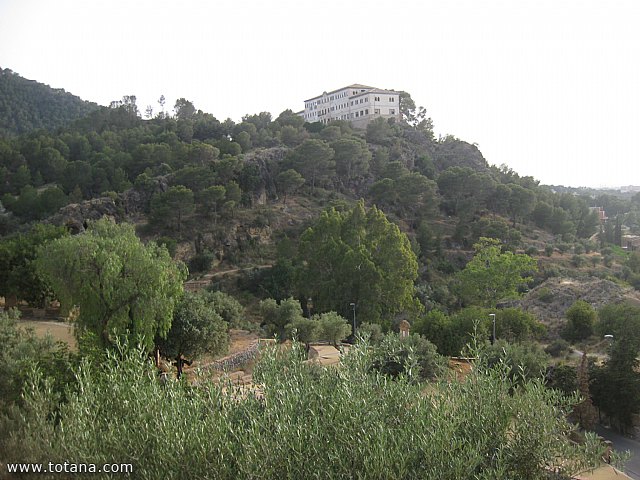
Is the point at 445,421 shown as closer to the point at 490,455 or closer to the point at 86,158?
the point at 490,455

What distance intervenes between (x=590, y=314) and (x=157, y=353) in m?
20.9

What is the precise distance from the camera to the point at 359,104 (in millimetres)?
78438

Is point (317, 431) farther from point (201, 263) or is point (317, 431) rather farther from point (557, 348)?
point (201, 263)

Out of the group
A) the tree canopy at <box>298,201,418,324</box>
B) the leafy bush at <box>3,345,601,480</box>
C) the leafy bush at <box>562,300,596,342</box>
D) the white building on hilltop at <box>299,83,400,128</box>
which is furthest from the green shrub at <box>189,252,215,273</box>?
the white building on hilltop at <box>299,83,400,128</box>

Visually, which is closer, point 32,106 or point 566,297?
point 566,297

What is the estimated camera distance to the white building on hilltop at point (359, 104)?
254 feet

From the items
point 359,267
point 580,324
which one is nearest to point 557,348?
point 580,324

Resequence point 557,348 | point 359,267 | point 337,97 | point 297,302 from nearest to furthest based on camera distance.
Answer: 1. point 557,348
2. point 297,302
3. point 359,267
4. point 337,97

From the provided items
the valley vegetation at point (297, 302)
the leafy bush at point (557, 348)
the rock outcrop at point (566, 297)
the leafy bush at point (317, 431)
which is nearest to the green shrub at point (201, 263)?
the valley vegetation at point (297, 302)

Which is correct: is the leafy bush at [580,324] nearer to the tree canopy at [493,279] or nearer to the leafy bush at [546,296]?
the leafy bush at [546,296]

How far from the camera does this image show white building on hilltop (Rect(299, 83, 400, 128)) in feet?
254

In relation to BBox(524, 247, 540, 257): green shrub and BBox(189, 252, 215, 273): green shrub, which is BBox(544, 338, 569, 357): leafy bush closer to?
BBox(524, 247, 540, 257): green shrub

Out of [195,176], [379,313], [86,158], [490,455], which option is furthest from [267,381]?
[86,158]

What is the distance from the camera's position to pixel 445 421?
6398 millimetres
